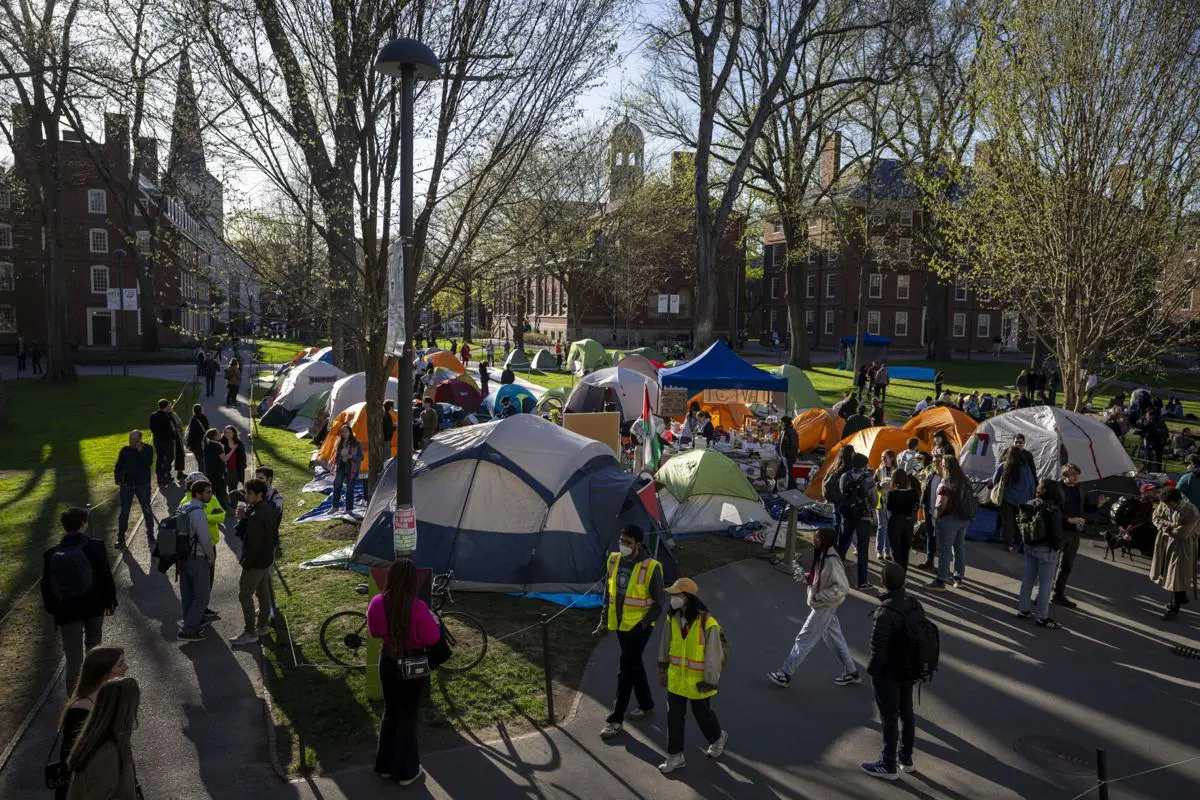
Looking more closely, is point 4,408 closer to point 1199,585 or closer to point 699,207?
point 699,207

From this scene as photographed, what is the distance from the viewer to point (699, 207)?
79.0 feet

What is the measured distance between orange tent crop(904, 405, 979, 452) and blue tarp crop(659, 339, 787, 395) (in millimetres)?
3216

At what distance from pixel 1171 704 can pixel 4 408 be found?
26.9 metres

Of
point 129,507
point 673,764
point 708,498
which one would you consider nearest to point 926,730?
point 673,764

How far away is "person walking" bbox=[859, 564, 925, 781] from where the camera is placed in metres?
6.29

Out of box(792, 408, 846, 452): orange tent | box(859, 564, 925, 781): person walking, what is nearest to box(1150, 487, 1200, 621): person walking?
box(859, 564, 925, 781): person walking

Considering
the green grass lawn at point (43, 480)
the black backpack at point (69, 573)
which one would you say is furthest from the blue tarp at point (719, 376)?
the black backpack at point (69, 573)

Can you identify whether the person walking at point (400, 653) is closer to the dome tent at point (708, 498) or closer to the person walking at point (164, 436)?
the dome tent at point (708, 498)

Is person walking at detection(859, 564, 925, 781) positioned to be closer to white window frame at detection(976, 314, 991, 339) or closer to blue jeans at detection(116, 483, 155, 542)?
blue jeans at detection(116, 483, 155, 542)

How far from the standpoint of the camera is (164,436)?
1513 centimetres

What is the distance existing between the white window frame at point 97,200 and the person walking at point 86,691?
6182cm

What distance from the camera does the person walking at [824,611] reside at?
7766mm

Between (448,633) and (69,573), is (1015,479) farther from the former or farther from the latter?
(69,573)

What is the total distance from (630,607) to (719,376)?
13320mm
